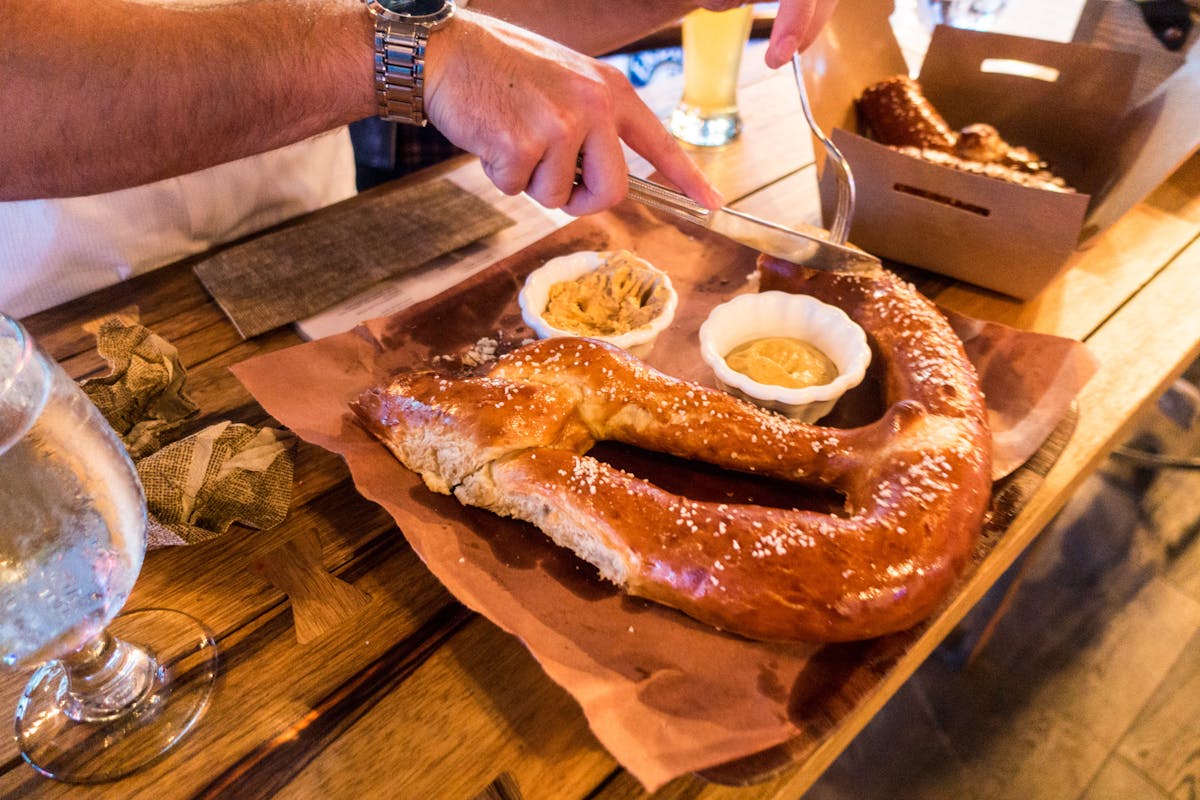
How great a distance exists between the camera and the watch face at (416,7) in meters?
1.02

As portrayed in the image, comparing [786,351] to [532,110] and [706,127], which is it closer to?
[532,110]

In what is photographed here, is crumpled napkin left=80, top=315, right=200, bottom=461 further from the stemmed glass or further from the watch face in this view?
the watch face

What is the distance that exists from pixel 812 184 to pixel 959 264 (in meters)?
0.42

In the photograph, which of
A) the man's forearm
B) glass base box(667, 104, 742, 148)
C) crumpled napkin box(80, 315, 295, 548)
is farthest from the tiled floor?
the man's forearm

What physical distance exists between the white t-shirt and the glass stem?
31.3 inches

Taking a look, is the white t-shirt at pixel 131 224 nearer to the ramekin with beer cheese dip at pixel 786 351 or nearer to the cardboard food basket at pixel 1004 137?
the ramekin with beer cheese dip at pixel 786 351

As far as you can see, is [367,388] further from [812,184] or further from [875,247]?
[812,184]

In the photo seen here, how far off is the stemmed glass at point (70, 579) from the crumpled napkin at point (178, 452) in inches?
6.1

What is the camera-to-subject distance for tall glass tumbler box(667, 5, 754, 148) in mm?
1631

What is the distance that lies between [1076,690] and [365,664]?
178cm

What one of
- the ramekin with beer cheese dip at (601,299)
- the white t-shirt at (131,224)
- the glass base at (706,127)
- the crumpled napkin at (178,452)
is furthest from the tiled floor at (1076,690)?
the white t-shirt at (131,224)

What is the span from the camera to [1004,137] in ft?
5.45

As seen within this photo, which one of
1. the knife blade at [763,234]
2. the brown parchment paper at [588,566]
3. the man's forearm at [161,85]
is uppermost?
the man's forearm at [161,85]

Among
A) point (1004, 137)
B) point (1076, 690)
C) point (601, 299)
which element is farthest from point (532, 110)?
point (1076, 690)
